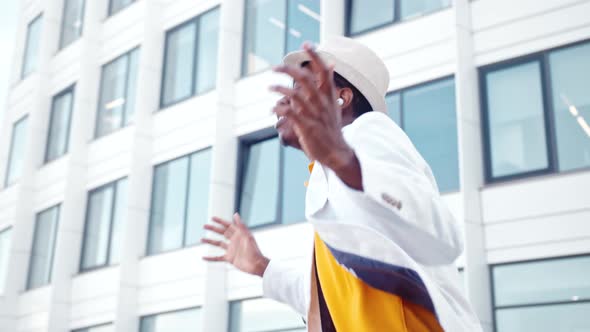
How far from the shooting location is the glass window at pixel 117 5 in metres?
20.6

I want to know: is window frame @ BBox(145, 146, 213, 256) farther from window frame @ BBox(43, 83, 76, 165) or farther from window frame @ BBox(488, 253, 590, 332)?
window frame @ BBox(488, 253, 590, 332)

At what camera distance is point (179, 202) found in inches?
672

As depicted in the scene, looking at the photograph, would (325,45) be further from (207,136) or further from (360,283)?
(207,136)

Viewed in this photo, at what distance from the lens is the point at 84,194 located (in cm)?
1973

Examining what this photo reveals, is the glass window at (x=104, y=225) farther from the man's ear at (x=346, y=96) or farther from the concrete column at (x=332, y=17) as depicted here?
the man's ear at (x=346, y=96)

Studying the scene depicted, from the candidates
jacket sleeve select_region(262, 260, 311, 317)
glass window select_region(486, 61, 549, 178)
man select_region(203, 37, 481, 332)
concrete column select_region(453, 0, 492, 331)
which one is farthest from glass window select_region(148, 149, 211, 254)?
man select_region(203, 37, 481, 332)

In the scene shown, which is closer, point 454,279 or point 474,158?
point 454,279

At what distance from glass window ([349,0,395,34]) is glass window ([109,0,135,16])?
8.22 m

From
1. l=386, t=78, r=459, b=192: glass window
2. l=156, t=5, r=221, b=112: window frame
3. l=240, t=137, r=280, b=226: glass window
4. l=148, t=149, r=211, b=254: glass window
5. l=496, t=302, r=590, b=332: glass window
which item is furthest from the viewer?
l=156, t=5, r=221, b=112: window frame

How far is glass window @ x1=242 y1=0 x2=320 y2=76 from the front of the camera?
623 inches

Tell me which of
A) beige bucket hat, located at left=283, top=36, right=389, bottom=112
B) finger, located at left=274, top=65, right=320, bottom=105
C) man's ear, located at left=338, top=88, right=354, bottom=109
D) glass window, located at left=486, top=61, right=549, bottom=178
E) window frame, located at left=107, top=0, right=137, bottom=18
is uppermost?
window frame, located at left=107, top=0, right=137, bottom=18

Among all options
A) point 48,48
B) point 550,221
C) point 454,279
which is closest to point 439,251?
point 454,279

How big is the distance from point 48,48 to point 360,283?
2254cm

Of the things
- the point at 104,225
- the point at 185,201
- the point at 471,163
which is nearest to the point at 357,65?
the point at 471,163
